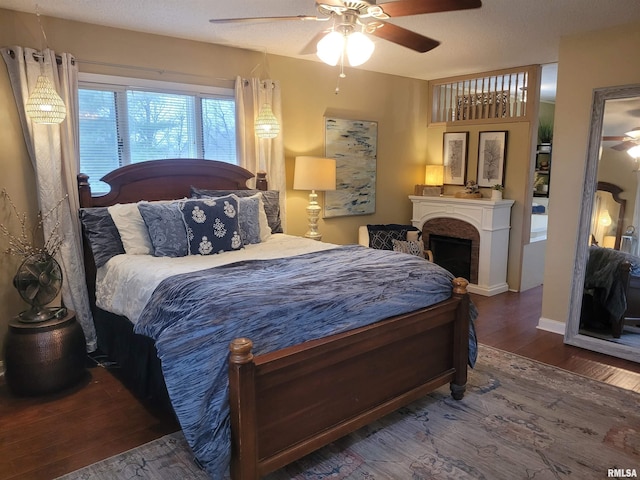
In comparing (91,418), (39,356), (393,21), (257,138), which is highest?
(393,21)

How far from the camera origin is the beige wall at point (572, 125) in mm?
3484

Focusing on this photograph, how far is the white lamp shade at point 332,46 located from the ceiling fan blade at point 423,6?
25 cm

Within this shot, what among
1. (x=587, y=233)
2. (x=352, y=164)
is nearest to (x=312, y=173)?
(x=352, y=164)

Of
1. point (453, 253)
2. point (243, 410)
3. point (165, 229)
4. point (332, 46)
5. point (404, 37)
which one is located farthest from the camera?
point (453, 253)

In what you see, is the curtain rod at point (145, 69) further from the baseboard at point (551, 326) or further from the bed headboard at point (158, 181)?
the baseboard at point (551, 326)

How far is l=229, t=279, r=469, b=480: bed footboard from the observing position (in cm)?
190

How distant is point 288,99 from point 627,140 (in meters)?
2.95

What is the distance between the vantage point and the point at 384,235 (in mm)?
5070

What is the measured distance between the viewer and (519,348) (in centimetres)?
370

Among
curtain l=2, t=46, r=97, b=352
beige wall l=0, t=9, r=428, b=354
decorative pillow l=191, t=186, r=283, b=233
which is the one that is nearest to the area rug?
curtain l=2, t=46, r=97, b=352

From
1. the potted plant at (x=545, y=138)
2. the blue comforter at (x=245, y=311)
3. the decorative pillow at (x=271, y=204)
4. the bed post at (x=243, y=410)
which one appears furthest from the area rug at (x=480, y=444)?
the potted plant at (x=545, y=138)

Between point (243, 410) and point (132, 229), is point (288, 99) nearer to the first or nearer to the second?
point (132, 229)

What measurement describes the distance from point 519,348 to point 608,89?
214 cm

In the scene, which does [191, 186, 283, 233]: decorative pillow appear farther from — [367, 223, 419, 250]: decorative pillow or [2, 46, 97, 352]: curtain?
[367, 223, 419, 250]: decorative pillow
